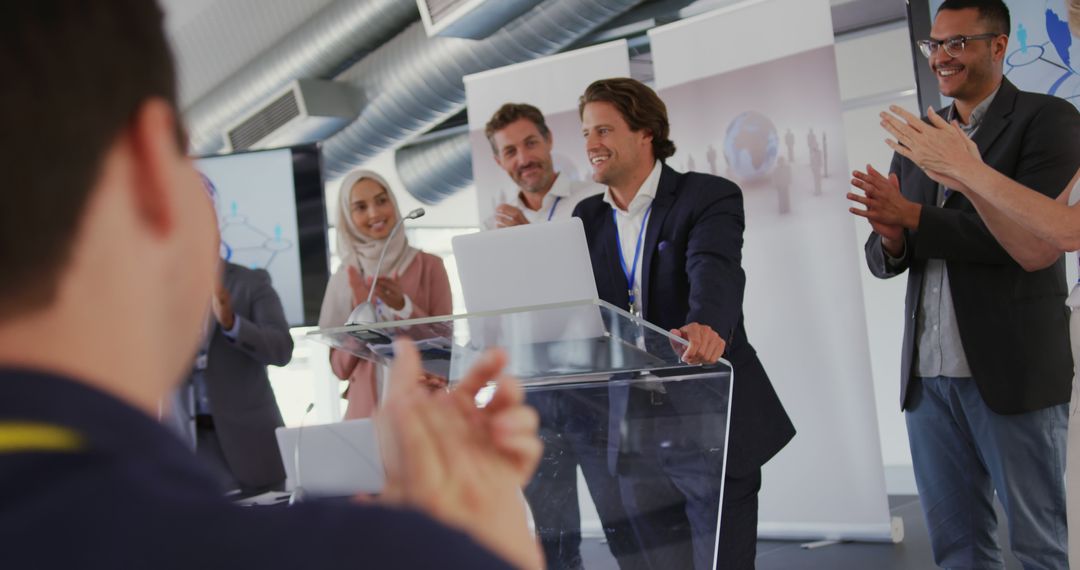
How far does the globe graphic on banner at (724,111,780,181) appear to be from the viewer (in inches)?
183

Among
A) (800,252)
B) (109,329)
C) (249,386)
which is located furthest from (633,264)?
(109,329)

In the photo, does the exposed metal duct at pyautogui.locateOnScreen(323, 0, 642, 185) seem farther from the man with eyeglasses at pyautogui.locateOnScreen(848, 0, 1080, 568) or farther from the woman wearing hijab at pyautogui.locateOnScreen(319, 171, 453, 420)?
the man with eyeglasses at pyautogui.locateOnScreen(848, 0, 1080, 568)

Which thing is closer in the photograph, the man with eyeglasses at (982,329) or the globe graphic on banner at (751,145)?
the man with eyeglasses at (982,329)

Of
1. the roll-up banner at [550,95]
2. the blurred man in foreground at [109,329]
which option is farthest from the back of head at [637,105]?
the blurred man in foreground at [109,329]

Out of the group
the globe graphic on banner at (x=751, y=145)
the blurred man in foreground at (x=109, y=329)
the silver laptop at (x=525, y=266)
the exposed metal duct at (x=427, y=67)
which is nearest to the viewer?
the blurred man in foreground at (x=109, y=329)

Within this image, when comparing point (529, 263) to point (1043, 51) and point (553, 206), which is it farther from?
point (1043, 51)

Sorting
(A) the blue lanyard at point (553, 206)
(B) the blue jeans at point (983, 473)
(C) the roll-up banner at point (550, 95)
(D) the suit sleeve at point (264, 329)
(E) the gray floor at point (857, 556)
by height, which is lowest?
(E) the gray floor at point (857, 556)

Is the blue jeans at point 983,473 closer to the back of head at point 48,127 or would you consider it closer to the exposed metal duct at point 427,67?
the back of head at point 48,127

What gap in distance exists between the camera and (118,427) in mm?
374

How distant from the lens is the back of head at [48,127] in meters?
0.38

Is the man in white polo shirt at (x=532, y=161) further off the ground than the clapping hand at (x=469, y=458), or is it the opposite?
the man in white polo shirt at (x=532, y=161)

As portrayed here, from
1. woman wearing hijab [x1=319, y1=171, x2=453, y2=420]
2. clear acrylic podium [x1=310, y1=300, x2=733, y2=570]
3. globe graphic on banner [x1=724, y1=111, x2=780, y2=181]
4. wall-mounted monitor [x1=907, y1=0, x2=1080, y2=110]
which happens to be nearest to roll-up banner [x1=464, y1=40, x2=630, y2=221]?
globe graphic on banner [x1=724, y1=111, x2=780, y2=181]

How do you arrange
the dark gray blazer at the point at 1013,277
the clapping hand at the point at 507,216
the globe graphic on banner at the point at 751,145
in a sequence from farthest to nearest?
the globe graphic on banner at the point at 751,145 → the clapping hand at the point at 507,216 → the dark gray blazer at the point at 1013,277

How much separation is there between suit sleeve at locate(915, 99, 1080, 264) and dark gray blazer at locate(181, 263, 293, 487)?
229 centimetres
